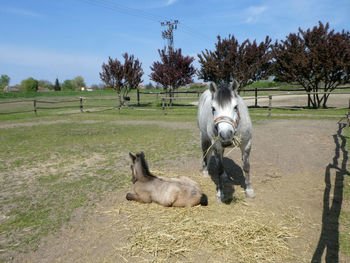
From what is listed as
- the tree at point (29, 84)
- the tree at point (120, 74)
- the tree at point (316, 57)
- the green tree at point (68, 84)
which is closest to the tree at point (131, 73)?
the tree at point (120, 74)

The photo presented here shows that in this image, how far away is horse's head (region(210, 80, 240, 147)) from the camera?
9.46ft

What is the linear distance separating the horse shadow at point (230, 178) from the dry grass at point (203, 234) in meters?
0.40

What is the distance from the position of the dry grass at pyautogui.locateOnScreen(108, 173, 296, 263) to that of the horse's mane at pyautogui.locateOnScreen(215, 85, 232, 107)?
1603mm

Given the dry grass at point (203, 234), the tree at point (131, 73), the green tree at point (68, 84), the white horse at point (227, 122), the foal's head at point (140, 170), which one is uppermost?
the green tree at point (68, 84)

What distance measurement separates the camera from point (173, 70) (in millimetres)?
24594

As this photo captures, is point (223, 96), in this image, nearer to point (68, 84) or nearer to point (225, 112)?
point (225, 112)

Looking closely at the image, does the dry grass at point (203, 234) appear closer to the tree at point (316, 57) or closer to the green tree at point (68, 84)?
the tree at point (316, 57)

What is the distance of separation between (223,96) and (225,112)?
0.25 m

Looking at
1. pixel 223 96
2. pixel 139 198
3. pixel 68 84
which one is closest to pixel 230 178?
pixel 139 198

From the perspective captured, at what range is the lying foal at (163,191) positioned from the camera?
356 cm

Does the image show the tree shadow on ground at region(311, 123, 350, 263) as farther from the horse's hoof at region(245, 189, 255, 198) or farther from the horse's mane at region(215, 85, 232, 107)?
the horse's mane at region(215, 85, 232, 107)

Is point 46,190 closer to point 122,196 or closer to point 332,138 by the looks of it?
point 122,196

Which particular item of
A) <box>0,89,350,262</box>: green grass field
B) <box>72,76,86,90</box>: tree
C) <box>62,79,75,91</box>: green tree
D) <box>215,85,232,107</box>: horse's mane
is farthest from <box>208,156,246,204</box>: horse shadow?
<box>72,76,86,90</box>: tree

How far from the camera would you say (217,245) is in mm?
2668
